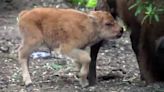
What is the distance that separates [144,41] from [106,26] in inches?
22.4

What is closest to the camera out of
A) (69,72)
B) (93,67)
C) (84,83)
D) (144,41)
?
(84,83)

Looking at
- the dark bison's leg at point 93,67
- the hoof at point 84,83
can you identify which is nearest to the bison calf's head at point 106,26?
the hoof at point 84,83

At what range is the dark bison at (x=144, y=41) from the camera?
22.1 feet

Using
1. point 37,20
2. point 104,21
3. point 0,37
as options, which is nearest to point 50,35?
point 37,20

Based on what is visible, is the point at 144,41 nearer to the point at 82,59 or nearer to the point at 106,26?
the point at 106,26

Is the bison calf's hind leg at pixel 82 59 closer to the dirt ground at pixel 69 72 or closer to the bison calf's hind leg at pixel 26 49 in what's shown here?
the dirt ground at pixel 69 72

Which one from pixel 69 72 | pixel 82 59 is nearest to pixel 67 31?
pixel 82 59

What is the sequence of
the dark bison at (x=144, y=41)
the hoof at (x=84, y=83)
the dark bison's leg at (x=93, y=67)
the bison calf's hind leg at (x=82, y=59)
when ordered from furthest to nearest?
the dark bison's leg at (x=93, y=67) → the hoof at (x=84, y=83) → the dark bison at (x=144, y=41) → the bison calf's hind leg at (x=82, y=59)

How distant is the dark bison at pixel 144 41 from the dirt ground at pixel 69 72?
20 centimetres

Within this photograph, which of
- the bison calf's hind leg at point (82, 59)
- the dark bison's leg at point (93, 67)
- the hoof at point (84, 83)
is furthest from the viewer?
the dark bison's leg at point (93, 67)

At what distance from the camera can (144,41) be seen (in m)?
6.97

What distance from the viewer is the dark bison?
6734 mm

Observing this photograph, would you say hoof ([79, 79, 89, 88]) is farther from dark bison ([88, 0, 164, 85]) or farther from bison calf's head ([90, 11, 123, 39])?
bison calf's head ([90, 11, 123, 39])

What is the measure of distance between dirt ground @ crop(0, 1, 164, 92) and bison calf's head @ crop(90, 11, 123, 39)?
672mm
